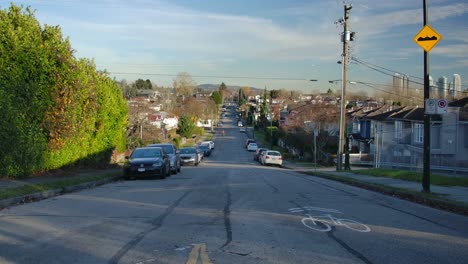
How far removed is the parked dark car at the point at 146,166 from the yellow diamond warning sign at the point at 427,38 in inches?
508

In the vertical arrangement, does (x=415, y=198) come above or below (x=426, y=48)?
below

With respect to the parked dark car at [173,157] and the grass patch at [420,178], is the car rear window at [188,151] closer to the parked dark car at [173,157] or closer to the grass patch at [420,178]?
the parked dark car at [173,157]

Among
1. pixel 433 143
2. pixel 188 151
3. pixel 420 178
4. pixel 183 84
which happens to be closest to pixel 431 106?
pixel 420 178

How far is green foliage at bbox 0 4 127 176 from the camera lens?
55.8 ft

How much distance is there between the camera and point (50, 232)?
947 centimetres

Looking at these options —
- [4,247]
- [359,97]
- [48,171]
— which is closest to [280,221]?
[4,247]

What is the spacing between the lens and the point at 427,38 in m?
16.0

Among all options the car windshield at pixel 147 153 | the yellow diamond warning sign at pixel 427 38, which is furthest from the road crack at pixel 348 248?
the car windshield at pixel 147 153

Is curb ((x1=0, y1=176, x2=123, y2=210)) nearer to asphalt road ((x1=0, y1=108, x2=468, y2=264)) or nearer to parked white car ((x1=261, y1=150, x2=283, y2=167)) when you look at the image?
asphalt road ((x1=0, y1=108, x2=468, y2=264))

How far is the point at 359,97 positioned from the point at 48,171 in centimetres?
10733

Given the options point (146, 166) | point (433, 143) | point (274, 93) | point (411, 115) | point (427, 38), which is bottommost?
point (146, 166)

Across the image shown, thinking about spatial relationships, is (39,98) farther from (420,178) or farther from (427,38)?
(420,178)

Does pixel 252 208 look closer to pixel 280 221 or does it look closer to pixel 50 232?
pixel 280 221

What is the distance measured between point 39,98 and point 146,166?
20.8 feet
